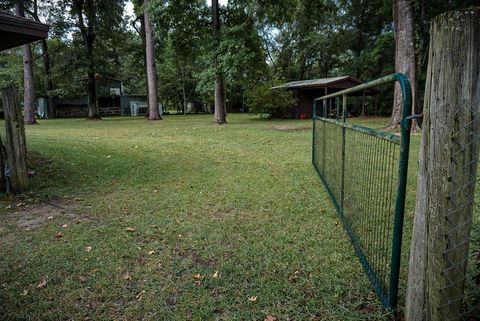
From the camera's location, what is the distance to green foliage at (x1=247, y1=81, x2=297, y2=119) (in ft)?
69.1

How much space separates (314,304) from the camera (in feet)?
6.77

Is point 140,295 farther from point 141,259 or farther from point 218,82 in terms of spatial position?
point 218,82

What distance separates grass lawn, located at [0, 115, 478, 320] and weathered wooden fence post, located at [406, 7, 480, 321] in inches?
20.7

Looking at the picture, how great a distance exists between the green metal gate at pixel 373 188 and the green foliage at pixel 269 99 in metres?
17.4

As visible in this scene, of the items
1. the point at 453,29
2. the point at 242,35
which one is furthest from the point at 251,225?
the point at 242,35

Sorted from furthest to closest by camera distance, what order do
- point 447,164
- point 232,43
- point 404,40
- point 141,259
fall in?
point 232,43 → point 404,40 → point 141,259 → point 447,164

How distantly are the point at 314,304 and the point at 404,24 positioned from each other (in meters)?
12.1

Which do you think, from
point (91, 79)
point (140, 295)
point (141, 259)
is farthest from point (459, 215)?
point (91, 79)

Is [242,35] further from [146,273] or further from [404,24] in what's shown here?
[146,273]

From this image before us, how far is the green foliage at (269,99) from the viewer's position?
69.1ft

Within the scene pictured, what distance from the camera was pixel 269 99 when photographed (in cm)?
2105

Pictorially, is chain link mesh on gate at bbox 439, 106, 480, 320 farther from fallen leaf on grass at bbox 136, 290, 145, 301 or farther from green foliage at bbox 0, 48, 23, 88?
green foliage at bbox 0, 48, 23, 88

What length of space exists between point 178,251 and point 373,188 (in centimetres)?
191

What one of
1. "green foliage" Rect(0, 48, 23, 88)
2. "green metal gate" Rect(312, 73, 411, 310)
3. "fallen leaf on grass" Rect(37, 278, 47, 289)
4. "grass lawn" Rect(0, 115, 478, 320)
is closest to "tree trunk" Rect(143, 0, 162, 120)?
"green foliage" Rect(0, 48, 23, 88)
